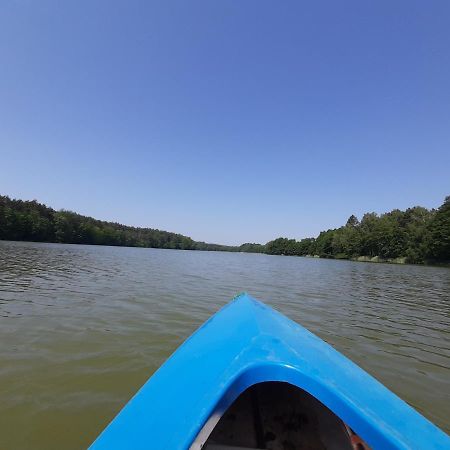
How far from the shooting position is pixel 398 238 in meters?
75.3

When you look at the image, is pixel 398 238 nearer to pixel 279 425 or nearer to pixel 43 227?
pixel 279 425

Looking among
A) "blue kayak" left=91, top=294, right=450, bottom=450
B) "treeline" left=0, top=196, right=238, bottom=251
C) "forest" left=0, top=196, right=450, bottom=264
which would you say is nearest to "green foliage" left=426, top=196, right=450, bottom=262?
"forest" left=0, top=196, right=450, bottom=264

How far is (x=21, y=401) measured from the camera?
344cm

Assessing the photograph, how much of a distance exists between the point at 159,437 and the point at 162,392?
0.45m

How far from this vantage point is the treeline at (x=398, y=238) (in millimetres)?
59656

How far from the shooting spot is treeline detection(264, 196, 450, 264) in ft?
196

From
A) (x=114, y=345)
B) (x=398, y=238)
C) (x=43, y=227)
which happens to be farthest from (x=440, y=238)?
(x=43, y=227)

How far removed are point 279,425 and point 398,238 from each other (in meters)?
83.8

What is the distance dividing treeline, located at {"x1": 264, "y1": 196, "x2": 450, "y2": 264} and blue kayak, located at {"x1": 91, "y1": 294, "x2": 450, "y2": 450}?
67.6 metres

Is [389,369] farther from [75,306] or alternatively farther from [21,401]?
[75,306]

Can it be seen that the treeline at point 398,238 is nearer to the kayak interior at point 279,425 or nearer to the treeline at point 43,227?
the kayak interior at point 279,425

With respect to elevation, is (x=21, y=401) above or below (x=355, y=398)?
below

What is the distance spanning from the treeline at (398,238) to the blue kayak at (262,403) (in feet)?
222

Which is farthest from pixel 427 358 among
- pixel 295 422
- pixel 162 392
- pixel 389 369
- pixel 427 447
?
pixel 162 392
